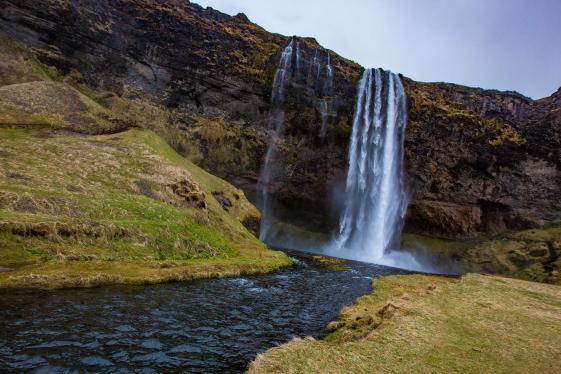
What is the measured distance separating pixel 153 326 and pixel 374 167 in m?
64.9

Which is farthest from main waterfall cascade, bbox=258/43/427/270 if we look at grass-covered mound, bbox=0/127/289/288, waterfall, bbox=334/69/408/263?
grass-covered mound, bbox=0/127/289/288

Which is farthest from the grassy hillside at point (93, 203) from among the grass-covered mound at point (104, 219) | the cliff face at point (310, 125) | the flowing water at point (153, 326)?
the cliff face at point (310, 125)

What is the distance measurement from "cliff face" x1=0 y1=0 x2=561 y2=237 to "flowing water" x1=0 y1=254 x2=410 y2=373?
52.6 m

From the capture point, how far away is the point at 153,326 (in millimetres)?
14234

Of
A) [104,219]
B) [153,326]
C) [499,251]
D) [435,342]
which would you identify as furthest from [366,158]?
[153,326]

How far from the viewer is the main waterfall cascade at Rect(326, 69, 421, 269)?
73.3 m

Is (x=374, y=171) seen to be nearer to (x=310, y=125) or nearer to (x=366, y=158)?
(x=366, y=158)

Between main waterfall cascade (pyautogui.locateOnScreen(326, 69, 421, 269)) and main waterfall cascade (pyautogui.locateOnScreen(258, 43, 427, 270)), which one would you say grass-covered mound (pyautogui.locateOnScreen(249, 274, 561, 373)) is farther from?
main waterfall cascade (pyautogui.locateOnScreen(258, 43, 427, 270))

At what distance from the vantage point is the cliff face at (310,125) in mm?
71625

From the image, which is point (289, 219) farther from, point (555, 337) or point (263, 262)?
point (555, 337)

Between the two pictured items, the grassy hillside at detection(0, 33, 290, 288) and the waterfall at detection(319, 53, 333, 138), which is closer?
the grassy hillside at detection(0, 33, 290, 288)

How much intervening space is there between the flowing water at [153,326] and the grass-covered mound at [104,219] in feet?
8.36

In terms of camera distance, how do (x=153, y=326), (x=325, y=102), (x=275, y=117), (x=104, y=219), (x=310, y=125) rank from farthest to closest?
(x=275, y=117) → (x=310, y=125) → (x=325, y=102) → (x=104, y=219) → (x=153, y=326)

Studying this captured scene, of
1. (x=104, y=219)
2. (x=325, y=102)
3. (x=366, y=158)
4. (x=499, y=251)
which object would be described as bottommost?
(x=499, y=251)
